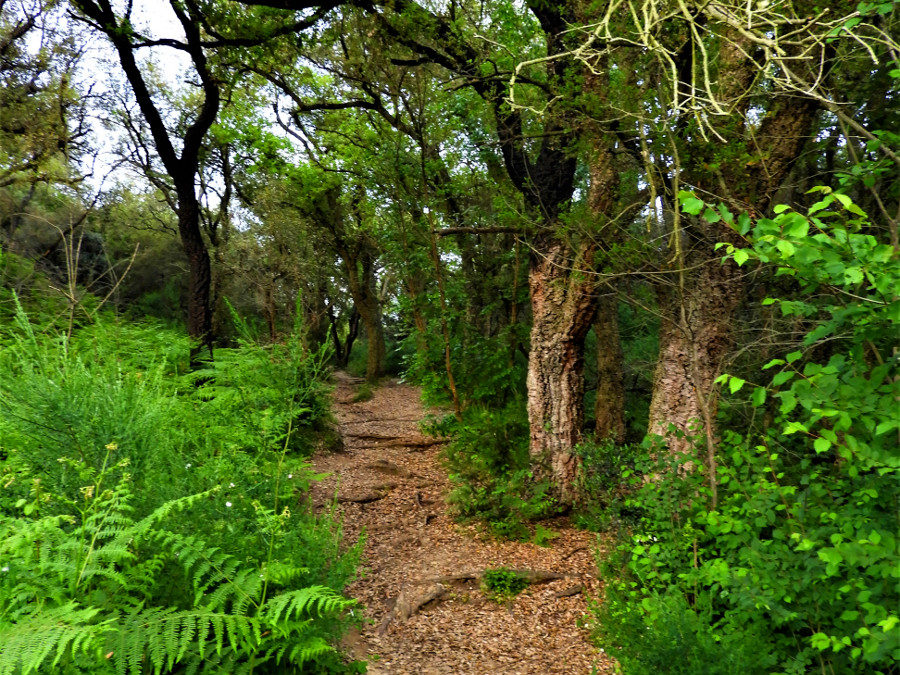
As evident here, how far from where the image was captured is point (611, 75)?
4488 mm

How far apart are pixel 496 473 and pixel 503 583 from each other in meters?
1.93

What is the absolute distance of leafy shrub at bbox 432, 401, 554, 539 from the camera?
5.55 meters

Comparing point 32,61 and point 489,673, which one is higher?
point 32,61

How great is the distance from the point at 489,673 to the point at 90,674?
9.24 ft

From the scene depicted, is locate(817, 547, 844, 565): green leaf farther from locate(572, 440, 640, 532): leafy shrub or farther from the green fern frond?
locate(572, 440, 640, 532): leafy shrub

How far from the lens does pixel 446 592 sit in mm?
4594

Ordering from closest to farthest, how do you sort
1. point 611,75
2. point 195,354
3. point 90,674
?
point 90,674
point 611,75
point 195,354

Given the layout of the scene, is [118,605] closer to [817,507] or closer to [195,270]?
[817,507]

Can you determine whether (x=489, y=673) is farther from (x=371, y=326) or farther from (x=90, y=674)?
(x=371, y=326)

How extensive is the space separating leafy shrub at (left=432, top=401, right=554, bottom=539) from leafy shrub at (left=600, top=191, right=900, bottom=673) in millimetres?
1464

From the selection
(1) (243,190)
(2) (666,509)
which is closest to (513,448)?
(2) (666,509)

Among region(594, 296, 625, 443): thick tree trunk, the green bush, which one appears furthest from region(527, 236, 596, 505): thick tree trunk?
the green bush

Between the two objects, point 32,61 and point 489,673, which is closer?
point 489,673

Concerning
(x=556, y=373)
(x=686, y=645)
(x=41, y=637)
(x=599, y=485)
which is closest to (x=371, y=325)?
(x=556, y=373)
